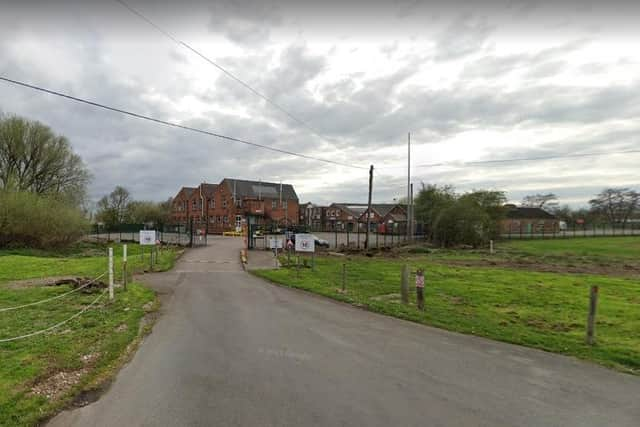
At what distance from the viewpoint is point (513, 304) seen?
1034 cm

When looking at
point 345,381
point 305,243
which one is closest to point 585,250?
point 305,243

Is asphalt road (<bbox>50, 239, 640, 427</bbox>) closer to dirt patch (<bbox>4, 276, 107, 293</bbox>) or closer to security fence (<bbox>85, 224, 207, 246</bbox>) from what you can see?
dirt patch (<bbox>4, 276, 107, 293</bbox>)

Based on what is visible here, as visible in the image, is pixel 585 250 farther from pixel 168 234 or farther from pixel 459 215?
pixel 168 234

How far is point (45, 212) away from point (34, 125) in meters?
13.3

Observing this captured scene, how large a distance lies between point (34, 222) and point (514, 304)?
107ft

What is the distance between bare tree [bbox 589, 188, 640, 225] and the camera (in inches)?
3314

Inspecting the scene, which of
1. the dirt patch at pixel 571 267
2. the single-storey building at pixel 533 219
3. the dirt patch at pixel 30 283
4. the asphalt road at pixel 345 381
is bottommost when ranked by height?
the dirt patch at pixel 571 267

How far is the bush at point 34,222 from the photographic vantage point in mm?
25141

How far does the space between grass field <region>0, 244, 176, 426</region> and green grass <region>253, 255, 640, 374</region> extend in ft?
19.4

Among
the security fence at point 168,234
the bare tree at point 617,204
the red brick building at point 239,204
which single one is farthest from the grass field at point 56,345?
the bare tree at point 617,204

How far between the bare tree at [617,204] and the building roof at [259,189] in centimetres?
8159

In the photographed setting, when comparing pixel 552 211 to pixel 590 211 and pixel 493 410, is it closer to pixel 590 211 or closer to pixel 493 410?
pixel 590 211

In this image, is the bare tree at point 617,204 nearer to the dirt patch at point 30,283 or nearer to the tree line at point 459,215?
the tree line at point 459,215

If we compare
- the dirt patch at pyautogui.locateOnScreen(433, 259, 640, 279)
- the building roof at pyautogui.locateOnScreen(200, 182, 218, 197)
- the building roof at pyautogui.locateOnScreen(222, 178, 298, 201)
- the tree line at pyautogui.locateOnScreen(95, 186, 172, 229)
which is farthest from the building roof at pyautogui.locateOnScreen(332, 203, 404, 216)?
the dirt patch at pyautogui.locateOnScreen(433, 259, 640, 279)
